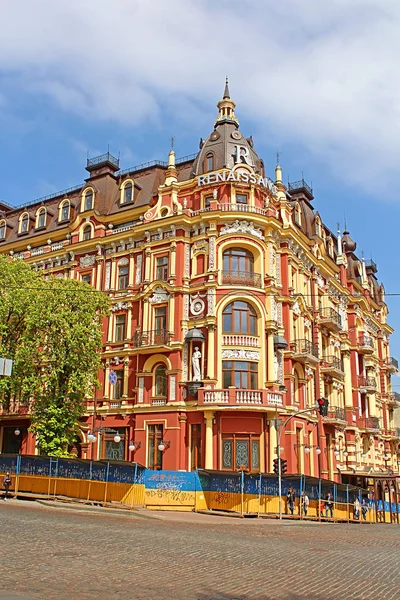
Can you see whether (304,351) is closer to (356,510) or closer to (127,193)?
(356,510)

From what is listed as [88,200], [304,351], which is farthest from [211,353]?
[88,200]

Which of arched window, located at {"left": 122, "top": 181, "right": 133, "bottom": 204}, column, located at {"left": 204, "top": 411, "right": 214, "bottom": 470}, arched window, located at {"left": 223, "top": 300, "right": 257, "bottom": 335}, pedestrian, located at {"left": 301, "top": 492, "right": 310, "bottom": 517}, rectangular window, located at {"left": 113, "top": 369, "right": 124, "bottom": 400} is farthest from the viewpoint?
arched window, located at {"left": 122, "top": 181, "right": 133, "bottom": 204}

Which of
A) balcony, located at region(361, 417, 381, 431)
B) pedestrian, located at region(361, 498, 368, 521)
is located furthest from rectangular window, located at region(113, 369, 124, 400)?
balcony, located at region(361, 417, 381, 431)

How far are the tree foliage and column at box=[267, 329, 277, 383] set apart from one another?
1047 cm

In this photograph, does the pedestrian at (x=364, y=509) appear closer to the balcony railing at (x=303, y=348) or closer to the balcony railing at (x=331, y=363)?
the balcony railing at (x=303, y=348)

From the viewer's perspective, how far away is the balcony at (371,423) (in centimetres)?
5403

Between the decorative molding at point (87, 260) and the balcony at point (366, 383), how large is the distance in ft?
86.0

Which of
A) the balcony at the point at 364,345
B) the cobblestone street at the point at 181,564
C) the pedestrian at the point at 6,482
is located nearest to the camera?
the cobblestone street at the point at 181,564

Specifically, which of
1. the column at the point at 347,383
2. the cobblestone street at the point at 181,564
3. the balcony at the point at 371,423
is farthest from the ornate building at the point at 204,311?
the cobblestone street at the point at 181,564

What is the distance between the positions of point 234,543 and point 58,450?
20724 millimetres

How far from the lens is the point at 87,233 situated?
46281 millimetres

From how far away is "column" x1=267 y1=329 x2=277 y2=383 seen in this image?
123ft

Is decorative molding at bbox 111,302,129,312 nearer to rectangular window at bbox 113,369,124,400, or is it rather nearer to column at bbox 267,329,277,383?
rectangular window at bbox 113,369,124,400

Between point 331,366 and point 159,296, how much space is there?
1523 cm
